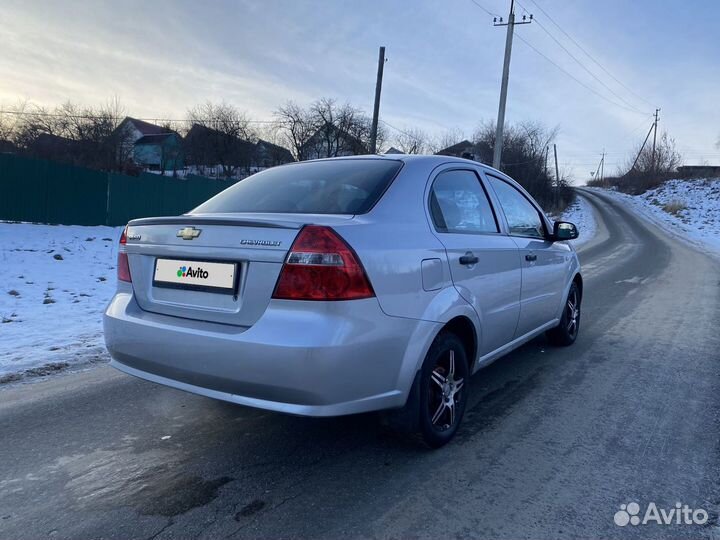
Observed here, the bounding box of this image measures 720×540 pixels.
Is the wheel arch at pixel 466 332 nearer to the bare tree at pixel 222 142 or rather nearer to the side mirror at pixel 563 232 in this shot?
the side mirror at pixel 563 232

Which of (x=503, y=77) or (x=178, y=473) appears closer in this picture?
(x=178, y=473)

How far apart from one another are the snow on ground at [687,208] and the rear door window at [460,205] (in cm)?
1697

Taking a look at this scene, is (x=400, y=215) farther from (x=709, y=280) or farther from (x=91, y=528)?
(x=709, y=280)

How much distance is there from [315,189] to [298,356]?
127cm

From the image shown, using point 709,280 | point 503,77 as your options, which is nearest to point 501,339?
point 709,280

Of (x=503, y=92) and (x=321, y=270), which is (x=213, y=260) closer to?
(x=321, y=270)

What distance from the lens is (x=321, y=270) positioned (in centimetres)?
235

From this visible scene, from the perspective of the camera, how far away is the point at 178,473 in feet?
8.93

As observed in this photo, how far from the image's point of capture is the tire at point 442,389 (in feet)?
9.34

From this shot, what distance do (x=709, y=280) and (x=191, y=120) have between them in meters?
42.7

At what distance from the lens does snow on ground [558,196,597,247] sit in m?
23.3

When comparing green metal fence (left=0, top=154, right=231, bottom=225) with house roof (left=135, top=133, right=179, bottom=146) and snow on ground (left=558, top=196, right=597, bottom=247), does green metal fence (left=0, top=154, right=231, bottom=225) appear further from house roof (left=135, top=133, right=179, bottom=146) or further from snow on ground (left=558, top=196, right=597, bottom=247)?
house roof (left=135, top=133, right=179, bottom=146)

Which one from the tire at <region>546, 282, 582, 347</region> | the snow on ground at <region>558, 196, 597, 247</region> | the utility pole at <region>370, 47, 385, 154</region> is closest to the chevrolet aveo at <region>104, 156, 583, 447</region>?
the tire at <region>546, 282, 582, 347</region>
